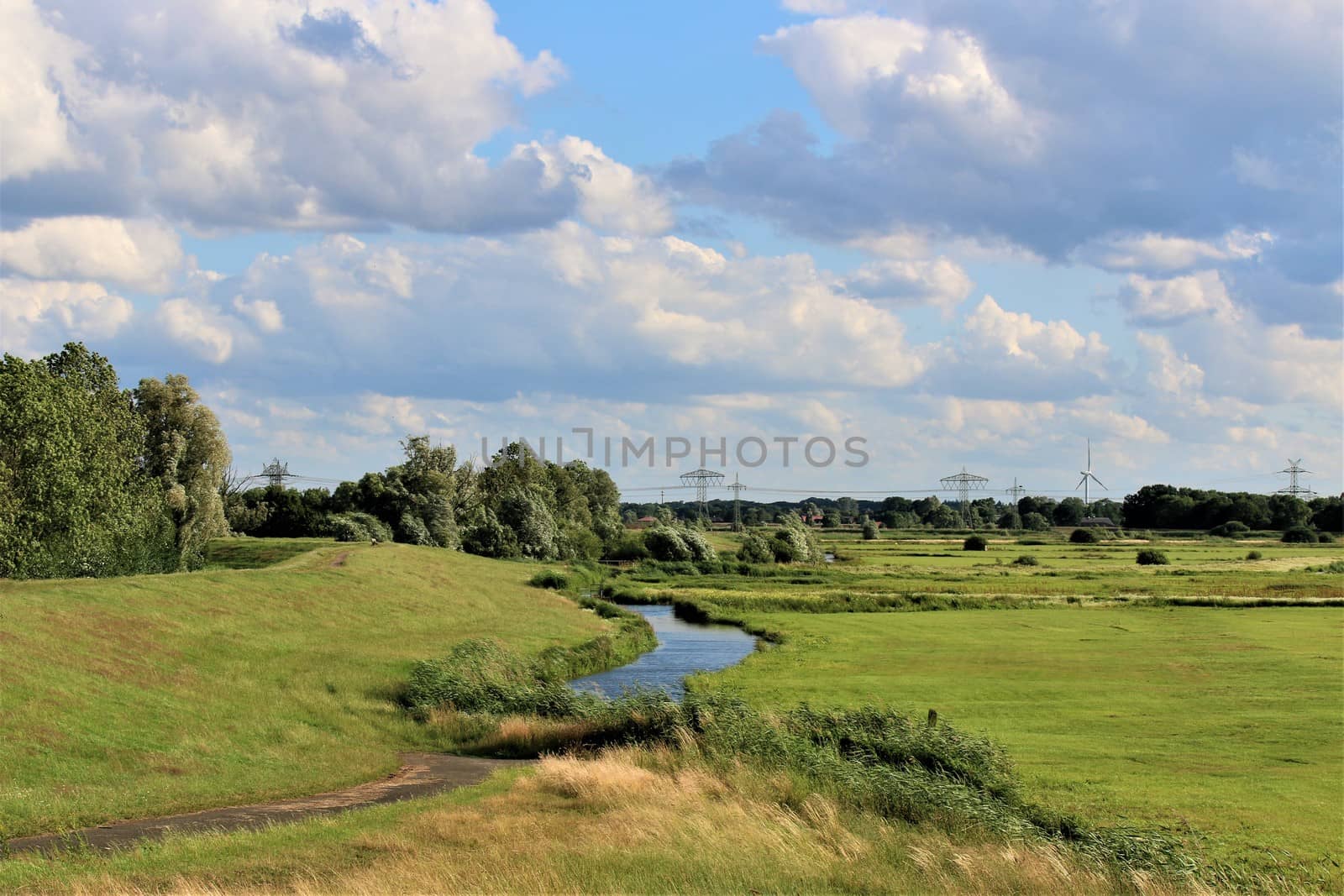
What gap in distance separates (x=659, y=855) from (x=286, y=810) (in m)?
9.71

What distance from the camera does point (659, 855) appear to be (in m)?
18.5

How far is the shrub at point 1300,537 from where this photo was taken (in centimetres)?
18652

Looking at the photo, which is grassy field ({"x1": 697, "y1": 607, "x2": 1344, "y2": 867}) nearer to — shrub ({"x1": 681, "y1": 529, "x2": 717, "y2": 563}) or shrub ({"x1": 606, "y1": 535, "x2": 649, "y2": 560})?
shrub ({"x1": 681, "y1": 529, "x2": 717, "y2": 563})

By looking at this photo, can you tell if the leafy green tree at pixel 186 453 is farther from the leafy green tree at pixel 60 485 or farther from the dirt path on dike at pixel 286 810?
the dirt path on dike at pixel 286 810

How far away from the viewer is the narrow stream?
173 ft

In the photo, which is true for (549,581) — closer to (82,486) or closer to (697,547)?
(697,547)

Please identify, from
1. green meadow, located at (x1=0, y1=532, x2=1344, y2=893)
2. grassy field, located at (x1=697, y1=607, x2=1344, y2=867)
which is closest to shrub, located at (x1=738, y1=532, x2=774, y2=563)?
green meadow, located at (x1=0, y1=532, x2=1344, y2=893)

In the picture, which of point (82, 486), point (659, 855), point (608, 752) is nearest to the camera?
point (659, 855)

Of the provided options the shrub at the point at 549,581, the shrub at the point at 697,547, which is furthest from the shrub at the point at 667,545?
the shrub at the point at 549,581

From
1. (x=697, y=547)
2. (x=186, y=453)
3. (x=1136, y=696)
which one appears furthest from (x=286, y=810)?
(x=697, y=547)

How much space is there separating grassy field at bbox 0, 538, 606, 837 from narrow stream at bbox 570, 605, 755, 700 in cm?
606

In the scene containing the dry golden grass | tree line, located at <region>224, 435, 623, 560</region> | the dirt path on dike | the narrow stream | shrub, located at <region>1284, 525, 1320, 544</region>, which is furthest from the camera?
shrub, located at <region>1284, 525, 1320, 544</region>

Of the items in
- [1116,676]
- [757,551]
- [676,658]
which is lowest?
[676,658]

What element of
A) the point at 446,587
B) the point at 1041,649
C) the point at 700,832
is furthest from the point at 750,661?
the point at 700,832
